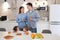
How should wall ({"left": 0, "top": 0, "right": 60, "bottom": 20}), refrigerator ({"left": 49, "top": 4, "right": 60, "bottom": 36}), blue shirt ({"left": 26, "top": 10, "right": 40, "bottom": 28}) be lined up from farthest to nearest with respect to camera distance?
wall ({"left": 0, "top": 0, "right": 60, "bottom": 20}), refrigerator ({"left": 49, "top": 4, "right": 60, "bottom": 36}), blue shirt ({"left": 26, "top": 10, "right": 40, "bottom": 28})

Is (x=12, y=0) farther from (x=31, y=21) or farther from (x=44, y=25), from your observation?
(x=31, y=21)

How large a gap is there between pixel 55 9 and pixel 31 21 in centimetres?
192

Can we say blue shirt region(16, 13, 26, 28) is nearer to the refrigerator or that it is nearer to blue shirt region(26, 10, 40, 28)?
blue shirt region(26, 10, 40, 28)

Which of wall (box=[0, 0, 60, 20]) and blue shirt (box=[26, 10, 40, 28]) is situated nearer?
blue shirt (box=[26, 10, 40, 28])

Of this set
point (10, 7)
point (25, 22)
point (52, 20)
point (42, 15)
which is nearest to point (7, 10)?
point (10, 7)

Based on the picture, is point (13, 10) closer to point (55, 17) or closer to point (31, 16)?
point (55, 17)

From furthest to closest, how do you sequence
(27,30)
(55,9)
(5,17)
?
(5,17) → (55,9) → (27,30)

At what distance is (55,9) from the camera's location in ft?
20.9

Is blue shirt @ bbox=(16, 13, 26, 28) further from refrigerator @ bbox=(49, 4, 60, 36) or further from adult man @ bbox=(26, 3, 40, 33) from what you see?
refrigerator @ bbox=(49, 4, 60, 36)

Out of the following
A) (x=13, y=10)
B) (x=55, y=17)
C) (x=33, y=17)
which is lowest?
(x=55, y=17)

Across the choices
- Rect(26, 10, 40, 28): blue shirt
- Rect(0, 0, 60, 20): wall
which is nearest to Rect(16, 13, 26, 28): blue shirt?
Rect(26, 10, 40, 28): blue shirt

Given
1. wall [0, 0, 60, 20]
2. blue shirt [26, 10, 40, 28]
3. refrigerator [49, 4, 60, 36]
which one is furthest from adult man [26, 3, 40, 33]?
wall [0, 0, 60, 20]

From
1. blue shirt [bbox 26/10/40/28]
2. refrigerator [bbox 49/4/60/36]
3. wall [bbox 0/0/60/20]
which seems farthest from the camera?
wall [bbox 0/0/60/20]

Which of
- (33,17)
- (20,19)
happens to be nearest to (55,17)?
(33,17)
